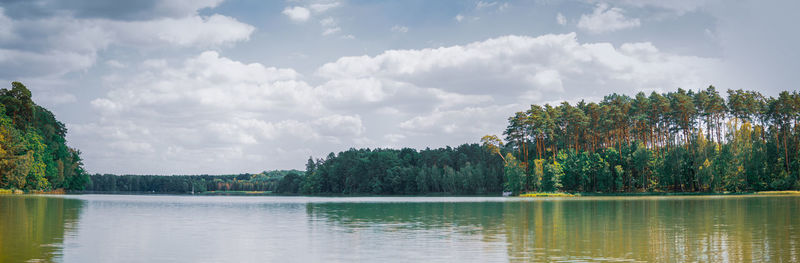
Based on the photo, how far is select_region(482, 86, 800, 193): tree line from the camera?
8444cm

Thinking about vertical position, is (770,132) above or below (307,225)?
above

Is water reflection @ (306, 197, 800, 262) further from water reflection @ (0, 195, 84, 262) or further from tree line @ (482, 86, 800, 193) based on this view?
tree line @ (482, 86, 800, 193)

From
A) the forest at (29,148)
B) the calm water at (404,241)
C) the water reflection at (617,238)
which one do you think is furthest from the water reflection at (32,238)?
the forest at (29,148)

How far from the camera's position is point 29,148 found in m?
84.8

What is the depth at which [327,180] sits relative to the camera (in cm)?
18638

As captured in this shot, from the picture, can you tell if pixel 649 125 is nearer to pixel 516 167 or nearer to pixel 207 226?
pixel 516 167

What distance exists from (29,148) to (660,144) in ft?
310

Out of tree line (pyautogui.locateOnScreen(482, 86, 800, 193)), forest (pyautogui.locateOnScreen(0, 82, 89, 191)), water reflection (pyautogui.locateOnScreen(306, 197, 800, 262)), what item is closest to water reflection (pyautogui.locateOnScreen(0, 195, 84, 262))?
water reflection (pyautogui.locateOnScreen(306, 197, 800, 262))

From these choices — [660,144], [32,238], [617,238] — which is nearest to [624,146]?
[660,144]

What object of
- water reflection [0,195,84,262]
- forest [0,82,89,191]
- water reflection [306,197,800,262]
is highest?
forest [0,82,89,191]

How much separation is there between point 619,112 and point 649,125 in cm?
710

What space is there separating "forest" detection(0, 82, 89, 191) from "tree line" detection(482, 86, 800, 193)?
224 ft

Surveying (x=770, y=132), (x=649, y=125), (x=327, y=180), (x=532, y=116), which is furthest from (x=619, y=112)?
(x=327, y=180)

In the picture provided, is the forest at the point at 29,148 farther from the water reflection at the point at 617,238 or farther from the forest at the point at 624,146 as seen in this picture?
the water reflection at the point at 617,238
